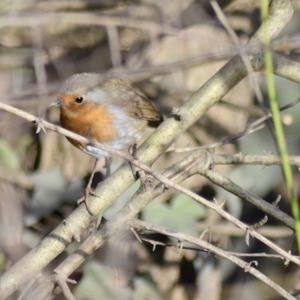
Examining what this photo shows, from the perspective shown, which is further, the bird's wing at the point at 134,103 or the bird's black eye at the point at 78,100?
the bird's wing at the point at 134,103

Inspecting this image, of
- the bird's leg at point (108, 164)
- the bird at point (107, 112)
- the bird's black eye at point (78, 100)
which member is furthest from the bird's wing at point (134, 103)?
the bird's leg at point (108, 164)

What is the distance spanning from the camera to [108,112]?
4.68 meters

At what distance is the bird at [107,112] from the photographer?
4.41m

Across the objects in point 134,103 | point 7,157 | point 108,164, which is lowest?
point 108,164

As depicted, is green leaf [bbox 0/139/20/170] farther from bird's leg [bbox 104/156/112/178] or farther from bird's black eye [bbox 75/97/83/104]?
bird's leg [bbox 104/156/112/178]

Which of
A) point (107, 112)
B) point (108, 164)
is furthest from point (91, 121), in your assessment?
point (108, 164)

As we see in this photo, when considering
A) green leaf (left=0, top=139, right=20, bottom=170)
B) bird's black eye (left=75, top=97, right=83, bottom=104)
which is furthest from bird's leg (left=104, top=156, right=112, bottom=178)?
green leaf (left=0, top=139, right=20, bottom=170)

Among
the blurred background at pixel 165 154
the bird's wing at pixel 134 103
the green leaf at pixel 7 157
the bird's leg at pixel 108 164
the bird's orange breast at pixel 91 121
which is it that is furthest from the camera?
the green leaf at pixel 7 157

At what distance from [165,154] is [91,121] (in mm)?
634

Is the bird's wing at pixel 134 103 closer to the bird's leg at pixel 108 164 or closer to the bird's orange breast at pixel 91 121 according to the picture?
the bird's orange breast at pixel 91 121

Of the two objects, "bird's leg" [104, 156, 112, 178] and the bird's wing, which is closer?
"bird's leg" [104, 156, 112, 178]

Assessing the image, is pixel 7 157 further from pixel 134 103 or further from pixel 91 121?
pixel 134 103

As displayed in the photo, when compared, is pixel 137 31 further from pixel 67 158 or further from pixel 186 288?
pixel 186 288

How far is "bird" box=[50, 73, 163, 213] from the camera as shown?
14.5ft
